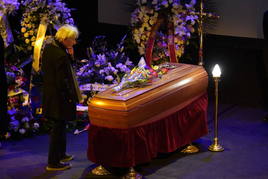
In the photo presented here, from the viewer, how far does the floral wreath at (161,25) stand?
19.7 feet

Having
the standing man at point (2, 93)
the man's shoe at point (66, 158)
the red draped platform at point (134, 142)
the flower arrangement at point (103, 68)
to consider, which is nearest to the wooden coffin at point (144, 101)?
the red draped platform at point (134, 142)

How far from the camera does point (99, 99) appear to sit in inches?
165

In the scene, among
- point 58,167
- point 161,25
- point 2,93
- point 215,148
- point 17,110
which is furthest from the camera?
point 161,25

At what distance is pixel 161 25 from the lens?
20.4 ft

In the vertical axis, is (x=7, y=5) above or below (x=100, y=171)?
above

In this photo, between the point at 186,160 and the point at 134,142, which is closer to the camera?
the point at 134,142

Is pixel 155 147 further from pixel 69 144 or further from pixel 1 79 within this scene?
pixel 1 79

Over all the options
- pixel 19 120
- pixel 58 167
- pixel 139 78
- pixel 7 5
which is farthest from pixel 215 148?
pixel 7 5

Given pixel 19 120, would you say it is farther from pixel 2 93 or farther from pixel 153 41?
pixel 2 93

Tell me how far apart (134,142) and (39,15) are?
8.42ft

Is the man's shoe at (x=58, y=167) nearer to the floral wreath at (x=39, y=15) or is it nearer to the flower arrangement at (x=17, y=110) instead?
the flower arrangement at (x=17, y=110)

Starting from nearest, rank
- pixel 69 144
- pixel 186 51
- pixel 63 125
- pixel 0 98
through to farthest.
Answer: pixel 0 98 → pixel 63 125 → pixel 69 144 → pixel 186 51

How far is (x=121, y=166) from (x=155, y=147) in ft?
1.29

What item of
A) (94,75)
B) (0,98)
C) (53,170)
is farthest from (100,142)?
(94,75)
